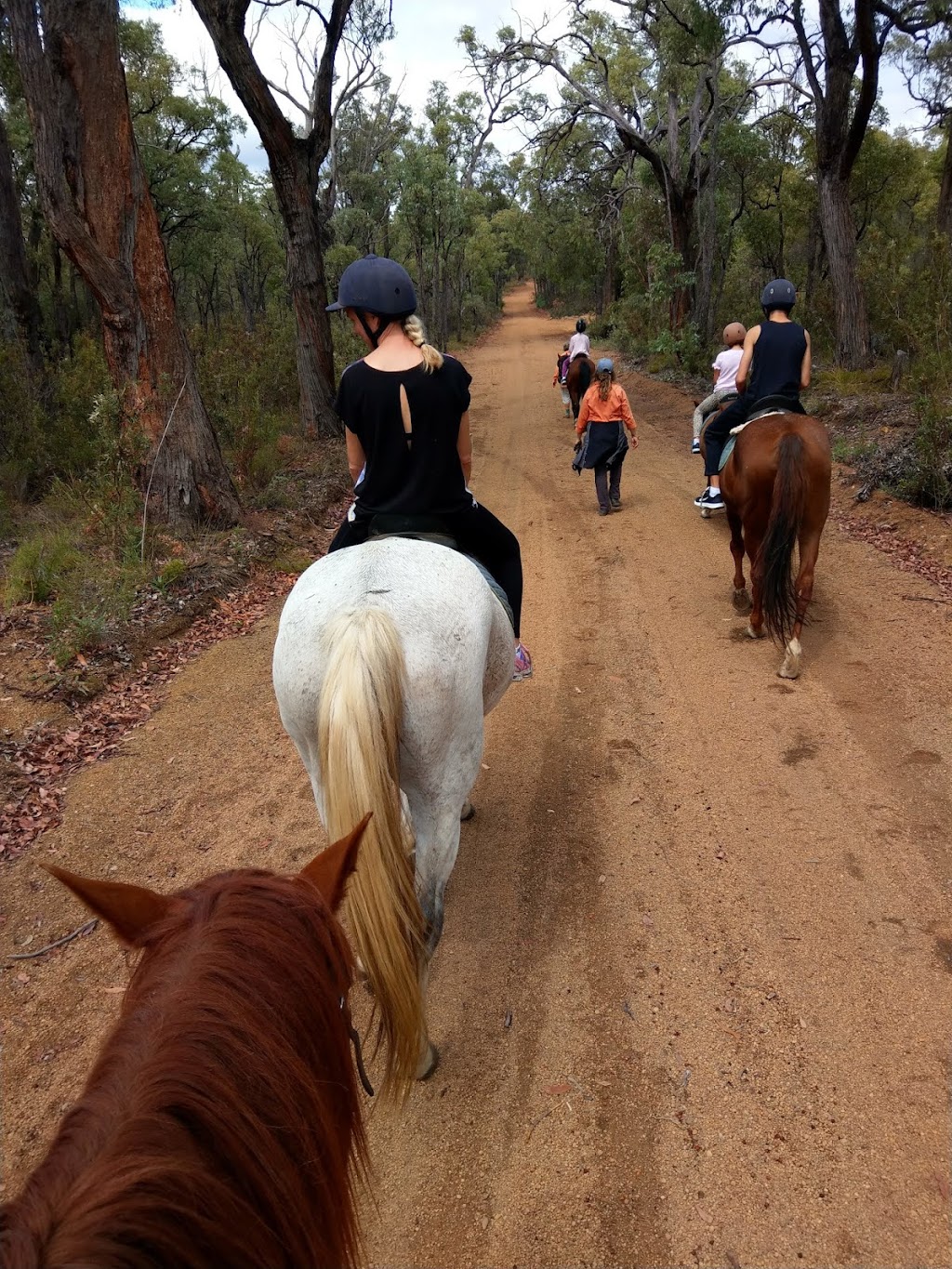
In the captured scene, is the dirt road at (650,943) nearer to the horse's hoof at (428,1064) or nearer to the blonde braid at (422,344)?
the horse's hoof at (428,1064)

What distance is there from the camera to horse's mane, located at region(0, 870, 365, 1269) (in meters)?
0.89

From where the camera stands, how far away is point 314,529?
9.09 m

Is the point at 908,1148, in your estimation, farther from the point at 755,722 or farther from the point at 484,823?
the point at 755,722

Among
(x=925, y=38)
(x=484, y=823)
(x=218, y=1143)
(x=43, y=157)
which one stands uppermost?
(x=925, y=38)

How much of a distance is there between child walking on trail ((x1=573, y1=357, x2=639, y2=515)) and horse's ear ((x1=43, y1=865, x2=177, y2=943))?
8.64 m

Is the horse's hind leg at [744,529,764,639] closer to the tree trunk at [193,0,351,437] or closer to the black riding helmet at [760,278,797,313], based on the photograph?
the black riding helmet at [760,278,797,313]

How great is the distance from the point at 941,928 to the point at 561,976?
1.64 m

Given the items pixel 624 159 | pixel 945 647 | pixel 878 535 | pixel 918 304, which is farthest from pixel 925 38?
pixel 945 647

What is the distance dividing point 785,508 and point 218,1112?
5208 mm

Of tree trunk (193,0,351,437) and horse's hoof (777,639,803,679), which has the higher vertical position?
tree trunk (193,0,351,437)

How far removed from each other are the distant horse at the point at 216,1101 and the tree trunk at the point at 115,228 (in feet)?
23.6

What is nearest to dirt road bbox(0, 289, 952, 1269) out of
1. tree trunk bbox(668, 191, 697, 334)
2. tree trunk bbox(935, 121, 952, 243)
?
tree trunk bbox(935, 121, 952, 243)

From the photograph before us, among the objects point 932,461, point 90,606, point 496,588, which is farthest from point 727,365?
point 90,606

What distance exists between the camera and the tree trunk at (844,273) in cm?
1282
